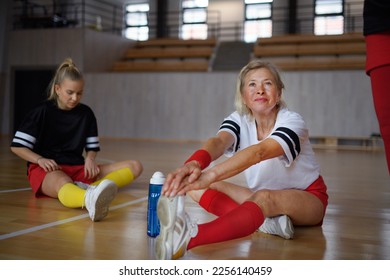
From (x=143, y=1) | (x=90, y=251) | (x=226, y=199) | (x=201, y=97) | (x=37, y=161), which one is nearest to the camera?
(x=90, y=251)

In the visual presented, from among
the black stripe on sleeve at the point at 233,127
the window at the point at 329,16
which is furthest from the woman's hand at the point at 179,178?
the window at the point at 329,16

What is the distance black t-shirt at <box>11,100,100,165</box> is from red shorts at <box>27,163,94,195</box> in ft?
0.13

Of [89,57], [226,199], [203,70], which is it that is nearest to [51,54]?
[89,57]

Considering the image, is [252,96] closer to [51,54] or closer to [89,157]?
[89,157]

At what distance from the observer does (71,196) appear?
1968mm

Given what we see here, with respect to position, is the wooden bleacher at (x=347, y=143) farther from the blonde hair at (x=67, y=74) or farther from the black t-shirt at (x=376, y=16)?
the black t-shirt at (x=376, y=16)

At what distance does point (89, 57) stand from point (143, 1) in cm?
367

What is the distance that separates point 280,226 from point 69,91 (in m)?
1.27

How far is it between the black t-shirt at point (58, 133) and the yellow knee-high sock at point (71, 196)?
0.38m

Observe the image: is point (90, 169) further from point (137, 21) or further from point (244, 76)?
point (137, 21)

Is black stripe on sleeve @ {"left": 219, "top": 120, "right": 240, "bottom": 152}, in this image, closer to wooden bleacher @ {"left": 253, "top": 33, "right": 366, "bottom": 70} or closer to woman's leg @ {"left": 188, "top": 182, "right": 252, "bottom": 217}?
woman's leg @ {"left": 188, "top": 182, "right": 252, "bottom": 217}

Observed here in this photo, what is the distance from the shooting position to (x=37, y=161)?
2.17 metres

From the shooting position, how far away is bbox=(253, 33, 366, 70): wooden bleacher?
27.5ft

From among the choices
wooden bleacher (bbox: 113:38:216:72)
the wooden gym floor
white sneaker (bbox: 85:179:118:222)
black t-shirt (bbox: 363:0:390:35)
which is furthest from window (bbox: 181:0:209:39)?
black t-shirt (bbox: 363:0:390:35)
